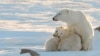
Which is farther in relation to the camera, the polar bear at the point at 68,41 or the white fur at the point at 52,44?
the white fur at the point at 52,44

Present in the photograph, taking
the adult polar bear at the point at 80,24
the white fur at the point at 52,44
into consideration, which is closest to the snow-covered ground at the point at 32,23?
the white fur at the point at 52,44

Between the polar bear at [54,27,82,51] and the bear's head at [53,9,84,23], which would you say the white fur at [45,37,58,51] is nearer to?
the polar bear at [54,27,82,51]

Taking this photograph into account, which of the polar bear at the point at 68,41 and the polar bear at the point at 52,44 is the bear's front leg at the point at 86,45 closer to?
the polar bear at the point at 68,41

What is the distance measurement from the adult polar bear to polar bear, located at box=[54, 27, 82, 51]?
0.17 metres

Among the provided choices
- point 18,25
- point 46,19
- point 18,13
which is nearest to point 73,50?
point 18,25

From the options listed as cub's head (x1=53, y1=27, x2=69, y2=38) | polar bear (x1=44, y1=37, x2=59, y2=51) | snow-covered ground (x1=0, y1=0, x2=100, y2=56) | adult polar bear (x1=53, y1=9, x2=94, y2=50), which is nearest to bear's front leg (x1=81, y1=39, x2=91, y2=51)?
adult polar bear (x1=53, y1=9, x2=94, y2=50)

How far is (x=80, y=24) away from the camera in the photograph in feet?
28.4

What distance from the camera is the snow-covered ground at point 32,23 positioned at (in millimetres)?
9023

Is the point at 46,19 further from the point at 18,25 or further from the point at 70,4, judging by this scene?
the point at 70,4

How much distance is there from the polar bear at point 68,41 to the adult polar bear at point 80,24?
166mm

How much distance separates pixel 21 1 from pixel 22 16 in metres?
4.78

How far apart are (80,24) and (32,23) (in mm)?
5674

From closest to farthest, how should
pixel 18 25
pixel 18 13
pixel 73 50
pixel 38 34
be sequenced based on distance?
pixel 73 50 → pixel 38 34 → pixel 18 25 → pixel 18 13

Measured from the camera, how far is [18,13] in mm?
16688
